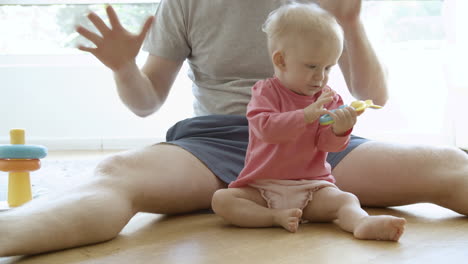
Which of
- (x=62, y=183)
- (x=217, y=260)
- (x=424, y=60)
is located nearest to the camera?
(x=217, y=260)

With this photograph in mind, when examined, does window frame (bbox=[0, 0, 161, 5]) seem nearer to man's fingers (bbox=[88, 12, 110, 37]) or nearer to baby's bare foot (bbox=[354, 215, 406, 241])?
man's fingers (bbox=[88, 12, 110, 37])

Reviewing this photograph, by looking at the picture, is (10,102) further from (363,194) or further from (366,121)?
(363,194)

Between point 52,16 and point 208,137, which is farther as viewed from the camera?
point 52,16

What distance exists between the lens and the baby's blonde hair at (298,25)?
1016 mm

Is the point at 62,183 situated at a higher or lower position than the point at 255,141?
lower

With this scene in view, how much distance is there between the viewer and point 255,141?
110cm

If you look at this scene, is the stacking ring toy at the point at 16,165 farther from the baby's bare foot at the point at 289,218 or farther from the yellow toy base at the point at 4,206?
the baby's bare foot at the point at 289,218

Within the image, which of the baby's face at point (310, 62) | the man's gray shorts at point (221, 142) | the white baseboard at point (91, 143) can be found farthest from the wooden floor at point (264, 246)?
the white baseboard at point (91, 143)

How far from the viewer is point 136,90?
1243 millimetres

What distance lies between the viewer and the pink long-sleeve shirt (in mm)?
1041

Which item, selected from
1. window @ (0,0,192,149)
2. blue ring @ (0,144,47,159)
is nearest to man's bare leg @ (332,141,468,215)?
blue ring @ (0,144,47,159)

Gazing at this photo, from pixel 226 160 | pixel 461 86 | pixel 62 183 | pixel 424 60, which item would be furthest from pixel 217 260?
pixel 424 60

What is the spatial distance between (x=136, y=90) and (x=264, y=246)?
0.45 metres

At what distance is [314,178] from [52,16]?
2.44 meters
